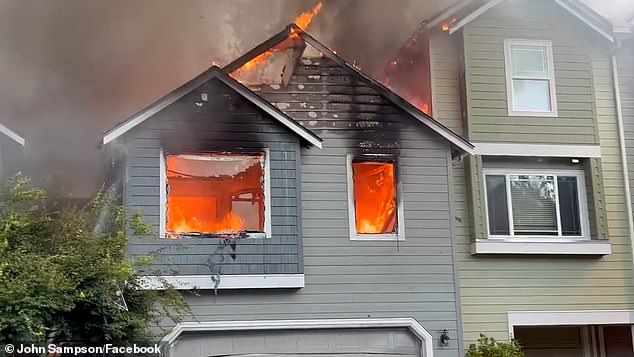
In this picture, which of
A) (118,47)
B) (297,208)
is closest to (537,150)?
(297,208)

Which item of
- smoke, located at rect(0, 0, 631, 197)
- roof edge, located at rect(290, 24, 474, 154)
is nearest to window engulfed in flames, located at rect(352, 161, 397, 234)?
roof edge, located at rect(290, 24, 474, 154)

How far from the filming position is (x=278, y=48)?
1080 centimetres

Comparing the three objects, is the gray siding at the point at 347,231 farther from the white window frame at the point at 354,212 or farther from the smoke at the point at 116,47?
the smoke at the point at 116,47

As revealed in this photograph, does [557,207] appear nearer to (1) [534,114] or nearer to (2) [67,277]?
(1) [534,114]

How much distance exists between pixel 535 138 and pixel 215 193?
16.0 feet

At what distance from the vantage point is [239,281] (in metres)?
9.55

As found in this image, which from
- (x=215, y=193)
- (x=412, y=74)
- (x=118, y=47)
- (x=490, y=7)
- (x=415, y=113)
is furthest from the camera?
(x=118, y=47)

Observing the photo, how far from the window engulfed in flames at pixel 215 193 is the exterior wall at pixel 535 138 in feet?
10.3

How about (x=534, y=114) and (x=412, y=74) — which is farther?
(x=412, y=74)

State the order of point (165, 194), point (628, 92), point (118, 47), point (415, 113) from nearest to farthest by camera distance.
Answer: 1. point (165, 194)
2. point (415, 113)
3. point (628, 92)
4. point (118, 47)

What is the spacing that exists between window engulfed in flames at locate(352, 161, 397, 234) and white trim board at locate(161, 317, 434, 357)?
1.22 meters

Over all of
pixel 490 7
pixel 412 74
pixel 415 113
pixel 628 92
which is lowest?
pixel 415 113

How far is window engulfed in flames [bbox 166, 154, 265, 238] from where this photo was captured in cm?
996

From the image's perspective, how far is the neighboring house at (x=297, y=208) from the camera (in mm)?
9594
